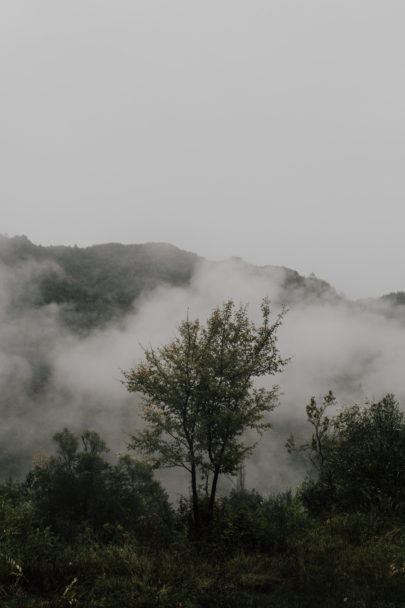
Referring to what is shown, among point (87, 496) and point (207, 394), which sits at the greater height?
point (207, 394)

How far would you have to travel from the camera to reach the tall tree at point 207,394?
48.2 ft

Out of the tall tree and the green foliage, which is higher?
the tall tree

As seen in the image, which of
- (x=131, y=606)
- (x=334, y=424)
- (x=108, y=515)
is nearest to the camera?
(x=131, y=606)

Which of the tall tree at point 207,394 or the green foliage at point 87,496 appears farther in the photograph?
the green foliage at point 87,496

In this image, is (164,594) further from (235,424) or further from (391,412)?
(391,412)

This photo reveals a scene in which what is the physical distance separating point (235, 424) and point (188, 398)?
2.45 meters

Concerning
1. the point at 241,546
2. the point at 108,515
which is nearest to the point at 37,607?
the point at 241,546

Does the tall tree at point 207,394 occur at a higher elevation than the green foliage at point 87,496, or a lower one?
higher

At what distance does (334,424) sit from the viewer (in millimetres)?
20609

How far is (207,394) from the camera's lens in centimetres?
1484

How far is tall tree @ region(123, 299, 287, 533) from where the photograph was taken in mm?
14695

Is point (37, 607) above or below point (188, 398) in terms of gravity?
below

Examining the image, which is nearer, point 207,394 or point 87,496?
point 207,394

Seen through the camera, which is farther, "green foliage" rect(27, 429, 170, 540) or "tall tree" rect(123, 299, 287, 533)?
"green foliage" rect(27, 429, 170, 540)
